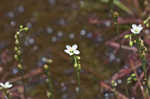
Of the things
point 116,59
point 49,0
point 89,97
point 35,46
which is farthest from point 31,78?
point 49,0

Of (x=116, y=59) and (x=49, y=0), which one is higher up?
(x=49, y=0)

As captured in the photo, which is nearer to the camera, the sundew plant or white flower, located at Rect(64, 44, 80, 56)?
white flower, located at Rect(64, 44, 80, 56)

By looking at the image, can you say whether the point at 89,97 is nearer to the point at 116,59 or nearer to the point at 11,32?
the point at 116,59

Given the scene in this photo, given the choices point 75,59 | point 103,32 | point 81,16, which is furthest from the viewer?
point 81,16

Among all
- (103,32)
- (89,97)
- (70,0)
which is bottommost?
(89,97)

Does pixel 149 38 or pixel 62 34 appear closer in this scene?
pixel 149 38

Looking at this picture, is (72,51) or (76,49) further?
(76,49)

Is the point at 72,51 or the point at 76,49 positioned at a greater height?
the point at 76,49

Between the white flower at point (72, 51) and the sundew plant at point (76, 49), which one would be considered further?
the sundew plant at point (76, 49)
